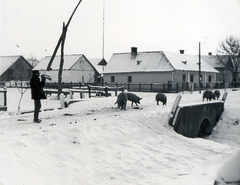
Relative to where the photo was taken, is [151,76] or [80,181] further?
[151,76]

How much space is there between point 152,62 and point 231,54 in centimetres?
978

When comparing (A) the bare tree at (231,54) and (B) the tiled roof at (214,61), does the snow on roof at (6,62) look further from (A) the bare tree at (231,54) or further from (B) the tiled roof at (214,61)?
(B) the tiled roof at (214,61)

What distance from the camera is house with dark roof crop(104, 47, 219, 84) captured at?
119 feet

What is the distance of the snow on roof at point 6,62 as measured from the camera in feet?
137

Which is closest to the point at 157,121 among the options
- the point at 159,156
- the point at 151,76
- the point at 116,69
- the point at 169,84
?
the point at 159,156

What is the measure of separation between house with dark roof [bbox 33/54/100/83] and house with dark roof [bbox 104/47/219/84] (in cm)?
587

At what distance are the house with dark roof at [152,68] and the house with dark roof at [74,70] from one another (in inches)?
231

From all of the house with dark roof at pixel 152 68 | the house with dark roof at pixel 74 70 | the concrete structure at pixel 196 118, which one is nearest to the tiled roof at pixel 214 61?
the house with dark roof at pixel 152 68

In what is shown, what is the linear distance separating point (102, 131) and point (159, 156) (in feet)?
6.01

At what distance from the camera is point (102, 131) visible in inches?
354

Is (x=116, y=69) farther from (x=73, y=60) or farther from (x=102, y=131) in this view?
(x=102, y=131)

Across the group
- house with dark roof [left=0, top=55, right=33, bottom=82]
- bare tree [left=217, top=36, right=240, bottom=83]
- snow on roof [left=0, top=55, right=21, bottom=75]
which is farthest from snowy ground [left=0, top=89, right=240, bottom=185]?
house with dark roof [left=0, top=55, right=33, bottom=82]

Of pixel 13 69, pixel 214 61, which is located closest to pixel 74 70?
pixel 13 69

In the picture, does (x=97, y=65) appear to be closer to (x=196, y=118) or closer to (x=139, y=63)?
(x=139, y=63)
